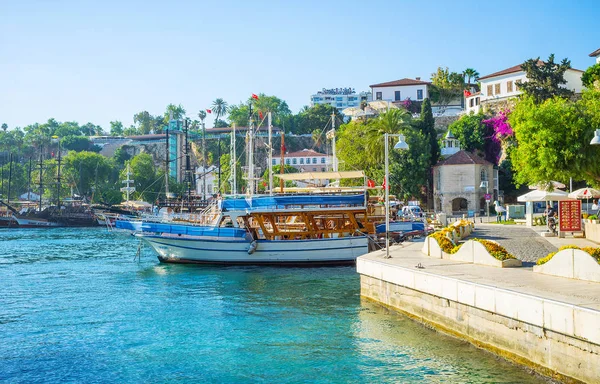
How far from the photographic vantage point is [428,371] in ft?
44.2

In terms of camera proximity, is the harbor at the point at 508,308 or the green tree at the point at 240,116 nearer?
the harbor at the point at 508,308

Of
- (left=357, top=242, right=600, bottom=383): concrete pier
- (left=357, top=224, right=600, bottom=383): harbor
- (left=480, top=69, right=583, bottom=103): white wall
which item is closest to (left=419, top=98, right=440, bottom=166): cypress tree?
(left=480, top=69, right=583, bottom=103): white wall

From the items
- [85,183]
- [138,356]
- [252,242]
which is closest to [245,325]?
[138,356]

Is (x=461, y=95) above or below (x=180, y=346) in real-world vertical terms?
above

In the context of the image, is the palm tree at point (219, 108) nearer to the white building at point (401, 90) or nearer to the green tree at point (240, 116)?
the green tree at point (240, 116)

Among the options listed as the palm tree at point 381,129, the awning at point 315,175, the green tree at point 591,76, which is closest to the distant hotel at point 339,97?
the palm tree at point 381,129

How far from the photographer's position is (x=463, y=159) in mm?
66062

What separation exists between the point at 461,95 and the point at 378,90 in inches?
479

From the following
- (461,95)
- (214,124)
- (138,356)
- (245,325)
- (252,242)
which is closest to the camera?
(138,356)

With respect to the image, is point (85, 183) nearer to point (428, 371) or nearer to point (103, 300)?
point (103, 300)

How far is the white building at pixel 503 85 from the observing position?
69.0m

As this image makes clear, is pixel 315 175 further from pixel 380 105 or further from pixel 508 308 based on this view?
pixel 380 105

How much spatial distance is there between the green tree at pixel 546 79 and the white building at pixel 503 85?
5165 mm

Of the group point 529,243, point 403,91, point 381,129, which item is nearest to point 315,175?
point 529,243
